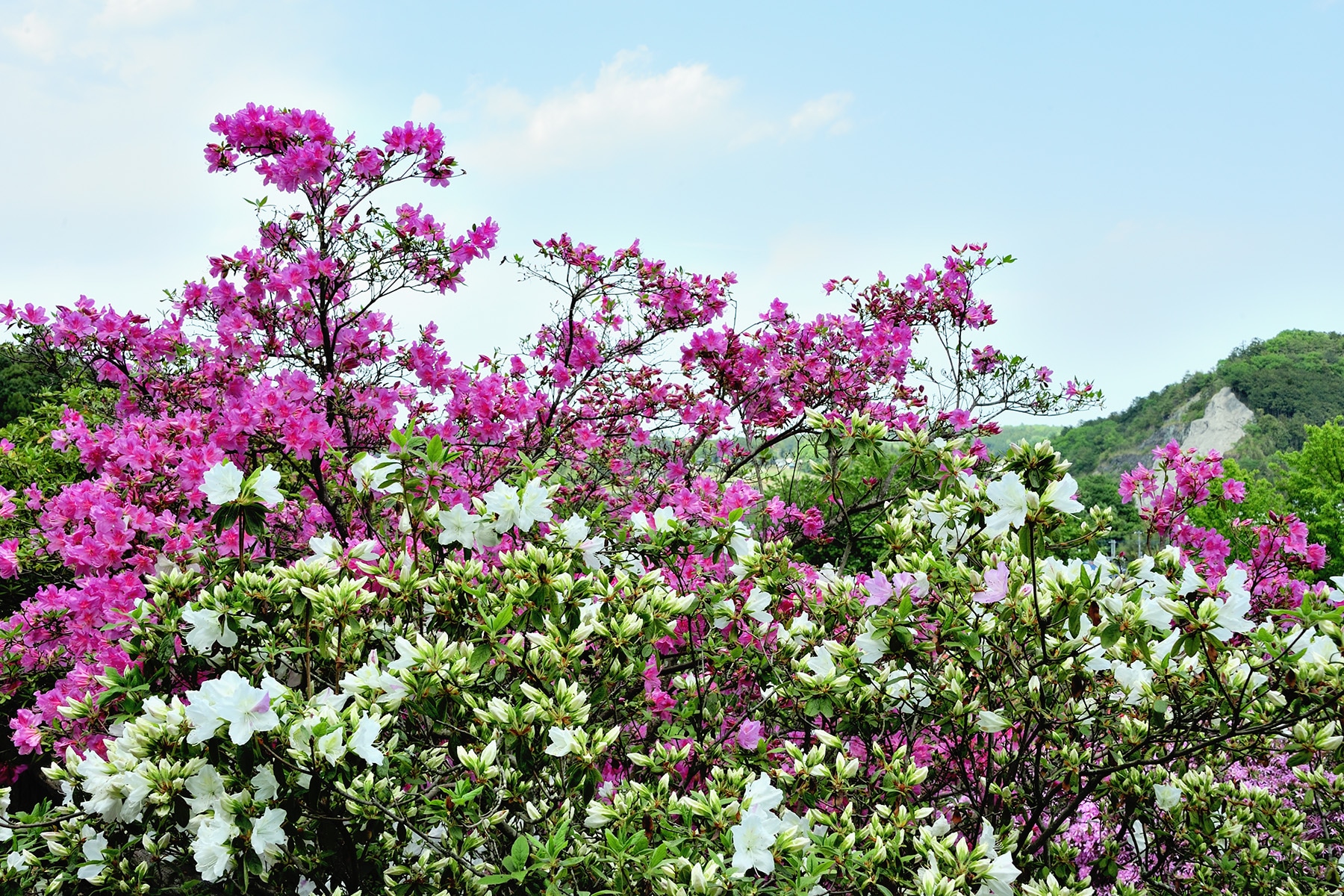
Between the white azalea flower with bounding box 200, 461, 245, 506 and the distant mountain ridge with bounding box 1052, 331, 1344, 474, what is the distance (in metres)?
69.6

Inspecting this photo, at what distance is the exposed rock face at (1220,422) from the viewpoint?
69812 mm

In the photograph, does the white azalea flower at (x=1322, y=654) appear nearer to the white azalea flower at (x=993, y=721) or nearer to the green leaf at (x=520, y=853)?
the white azalea flower at (x=993, y=721)

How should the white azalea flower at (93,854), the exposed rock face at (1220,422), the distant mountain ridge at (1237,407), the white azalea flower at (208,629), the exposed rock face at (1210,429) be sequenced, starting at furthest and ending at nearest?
the exposed rock face at (1220,422), the exposed rock face at (1210,429), the distant mountain ridge at (1237,407), the white azalea flower at (208,629), the white azalea flower at (93,854)

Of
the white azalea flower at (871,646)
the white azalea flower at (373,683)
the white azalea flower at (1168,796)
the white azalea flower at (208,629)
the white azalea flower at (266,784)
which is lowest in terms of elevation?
the white azalea flower at (1168,796)

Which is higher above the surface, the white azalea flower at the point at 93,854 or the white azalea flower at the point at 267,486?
the white azalea flower at the point at 267,486

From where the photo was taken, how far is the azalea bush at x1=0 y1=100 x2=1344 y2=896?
5.45 ft

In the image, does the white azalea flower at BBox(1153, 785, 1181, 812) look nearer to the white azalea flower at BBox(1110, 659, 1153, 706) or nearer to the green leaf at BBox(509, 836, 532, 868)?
the white azalea flower at BBox(1110, 659, 1153, 706)

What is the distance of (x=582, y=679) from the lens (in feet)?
6.59

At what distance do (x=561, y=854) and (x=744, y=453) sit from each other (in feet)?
12.9

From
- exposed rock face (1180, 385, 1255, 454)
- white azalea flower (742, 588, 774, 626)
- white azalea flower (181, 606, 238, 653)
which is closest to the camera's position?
white azalea flower (181, 606, 238, 653)

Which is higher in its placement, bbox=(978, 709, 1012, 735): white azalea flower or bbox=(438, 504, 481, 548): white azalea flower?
bbox=(438, 504, 481, 548): white azalea flower

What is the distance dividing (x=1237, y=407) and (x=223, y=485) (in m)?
86.3

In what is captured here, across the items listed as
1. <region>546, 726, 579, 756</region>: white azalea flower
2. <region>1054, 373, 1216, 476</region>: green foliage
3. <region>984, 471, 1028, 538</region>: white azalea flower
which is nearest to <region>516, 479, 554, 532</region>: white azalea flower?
<region>546, 726, 579, 756</region>: white azalea flower

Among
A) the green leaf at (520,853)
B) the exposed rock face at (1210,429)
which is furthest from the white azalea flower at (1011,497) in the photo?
the exposed rock face at (1210,429)
